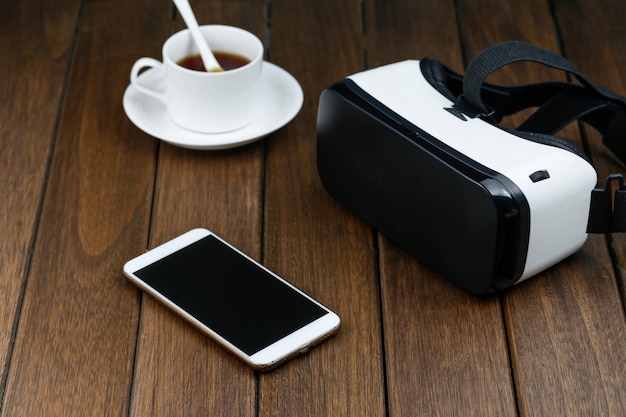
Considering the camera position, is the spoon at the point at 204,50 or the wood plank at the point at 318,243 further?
the spoon at the point at 204,50

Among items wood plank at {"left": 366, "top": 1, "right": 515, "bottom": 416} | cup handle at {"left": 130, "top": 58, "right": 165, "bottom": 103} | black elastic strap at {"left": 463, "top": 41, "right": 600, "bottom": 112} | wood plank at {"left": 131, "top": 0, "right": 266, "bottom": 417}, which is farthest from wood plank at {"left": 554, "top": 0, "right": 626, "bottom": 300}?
cup handle at {"left": 130, "top": 58, "right": 165, "bottom": 103}

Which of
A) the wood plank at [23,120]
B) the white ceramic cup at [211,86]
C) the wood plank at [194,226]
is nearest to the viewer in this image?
the wood plank at [194,226]

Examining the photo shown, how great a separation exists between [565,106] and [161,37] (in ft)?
1.79

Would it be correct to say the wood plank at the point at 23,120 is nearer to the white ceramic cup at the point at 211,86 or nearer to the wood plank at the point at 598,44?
the white ceramic cup at the point at 211,86

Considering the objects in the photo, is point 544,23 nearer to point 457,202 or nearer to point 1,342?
point 457,202

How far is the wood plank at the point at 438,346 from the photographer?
31.9 inches

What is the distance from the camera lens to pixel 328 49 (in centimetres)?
127

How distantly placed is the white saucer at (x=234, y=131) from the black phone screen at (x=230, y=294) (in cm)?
16

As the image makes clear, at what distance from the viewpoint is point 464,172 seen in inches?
33.2

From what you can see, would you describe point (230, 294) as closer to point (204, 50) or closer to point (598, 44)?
point (204, 50)

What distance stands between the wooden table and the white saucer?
0.03 meters

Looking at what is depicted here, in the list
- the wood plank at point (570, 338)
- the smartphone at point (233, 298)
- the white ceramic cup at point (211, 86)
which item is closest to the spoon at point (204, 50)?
the white ceramic cup at point (211, 86)

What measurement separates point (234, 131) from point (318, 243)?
190 millimetres

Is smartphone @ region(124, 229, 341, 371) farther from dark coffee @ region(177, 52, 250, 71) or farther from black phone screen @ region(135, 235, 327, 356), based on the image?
dark coffee @ region(177, 52, 250, 71)
